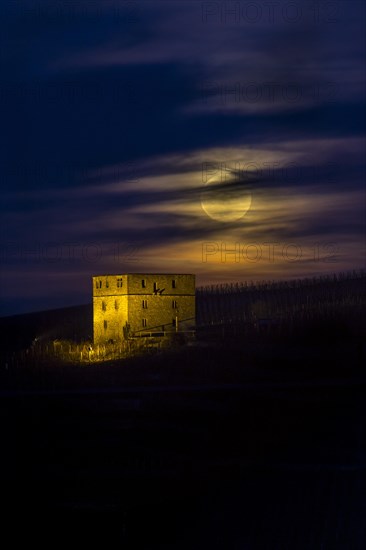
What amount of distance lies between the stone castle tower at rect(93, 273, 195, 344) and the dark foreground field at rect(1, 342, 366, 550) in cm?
2240

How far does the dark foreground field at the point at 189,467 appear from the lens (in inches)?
857

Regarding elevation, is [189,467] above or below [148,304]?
below

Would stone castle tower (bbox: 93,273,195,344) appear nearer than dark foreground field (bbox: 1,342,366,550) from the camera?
No

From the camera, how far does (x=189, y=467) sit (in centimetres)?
2698

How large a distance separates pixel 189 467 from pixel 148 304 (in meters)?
33.2

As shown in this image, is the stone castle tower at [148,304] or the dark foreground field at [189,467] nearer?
the dark foreground field at [189,467]

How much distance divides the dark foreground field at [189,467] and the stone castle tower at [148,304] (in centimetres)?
2240

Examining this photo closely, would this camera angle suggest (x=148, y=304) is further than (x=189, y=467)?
Yes

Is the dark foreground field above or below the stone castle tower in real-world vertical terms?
below

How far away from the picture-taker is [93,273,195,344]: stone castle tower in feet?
196

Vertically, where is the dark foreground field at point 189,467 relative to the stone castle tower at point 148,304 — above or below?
below

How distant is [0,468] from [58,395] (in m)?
4.16

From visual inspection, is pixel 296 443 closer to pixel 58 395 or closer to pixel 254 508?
pixel 254 508

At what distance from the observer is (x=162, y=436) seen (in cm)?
3041
